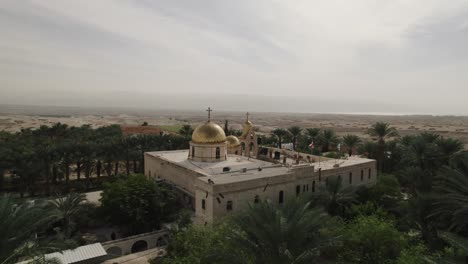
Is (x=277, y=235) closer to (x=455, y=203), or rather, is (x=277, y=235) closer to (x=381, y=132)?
(x=455, y=203)

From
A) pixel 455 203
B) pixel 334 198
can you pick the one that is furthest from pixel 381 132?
pixel 455 203

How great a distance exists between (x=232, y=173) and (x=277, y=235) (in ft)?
40.3

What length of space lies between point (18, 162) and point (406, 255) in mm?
31604

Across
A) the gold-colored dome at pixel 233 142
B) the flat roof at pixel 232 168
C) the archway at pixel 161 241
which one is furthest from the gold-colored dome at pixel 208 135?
the archway at pixel 161 241

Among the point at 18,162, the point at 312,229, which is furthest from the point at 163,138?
the point at 312,229

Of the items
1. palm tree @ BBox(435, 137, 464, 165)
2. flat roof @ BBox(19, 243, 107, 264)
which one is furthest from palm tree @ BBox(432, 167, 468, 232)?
flat roof @ BBox(19, 243, 107, 264)

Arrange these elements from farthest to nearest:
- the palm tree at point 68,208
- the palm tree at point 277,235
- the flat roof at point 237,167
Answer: the flat roof at point 237,167, the palm tree at point 68,208, the palm tree at point 277,235

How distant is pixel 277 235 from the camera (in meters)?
10.8

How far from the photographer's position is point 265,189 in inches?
815

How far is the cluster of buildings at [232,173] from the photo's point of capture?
19266 mm

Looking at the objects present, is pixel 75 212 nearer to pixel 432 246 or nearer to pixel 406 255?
pixel 406 255

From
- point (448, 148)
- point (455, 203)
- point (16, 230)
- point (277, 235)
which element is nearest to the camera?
point (16, 230)

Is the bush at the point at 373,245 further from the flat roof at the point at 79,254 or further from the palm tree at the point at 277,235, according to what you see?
the flat roof at the point at 79,254

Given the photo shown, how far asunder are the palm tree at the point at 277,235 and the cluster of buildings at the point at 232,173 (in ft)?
12.0
